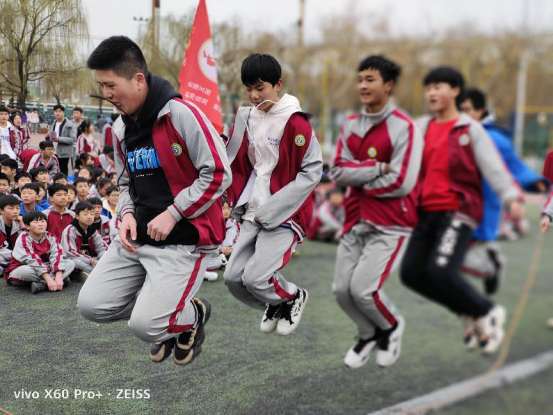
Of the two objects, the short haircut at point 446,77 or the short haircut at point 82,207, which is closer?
the short haircut at point 446,77

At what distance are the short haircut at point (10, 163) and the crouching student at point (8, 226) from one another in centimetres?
17

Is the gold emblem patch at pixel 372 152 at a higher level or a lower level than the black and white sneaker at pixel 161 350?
higher

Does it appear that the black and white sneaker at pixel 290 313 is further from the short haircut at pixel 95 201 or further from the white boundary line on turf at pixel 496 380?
the short haircut at pixel 95 201

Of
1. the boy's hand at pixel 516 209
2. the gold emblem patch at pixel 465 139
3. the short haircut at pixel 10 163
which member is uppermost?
the gold emblem patch at pixel 465 139

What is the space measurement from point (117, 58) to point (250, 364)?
6.71ft

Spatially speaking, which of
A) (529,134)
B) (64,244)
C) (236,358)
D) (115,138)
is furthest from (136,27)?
(529,134)

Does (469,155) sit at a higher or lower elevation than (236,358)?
higher

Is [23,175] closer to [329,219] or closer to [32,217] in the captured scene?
[32,217]

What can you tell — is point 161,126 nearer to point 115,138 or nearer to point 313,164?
point 115,138

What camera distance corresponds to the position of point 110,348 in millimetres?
3389

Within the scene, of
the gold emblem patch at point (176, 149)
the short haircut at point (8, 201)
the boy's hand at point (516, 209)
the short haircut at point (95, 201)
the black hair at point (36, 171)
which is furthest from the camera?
the short haircut at point (95, 201)

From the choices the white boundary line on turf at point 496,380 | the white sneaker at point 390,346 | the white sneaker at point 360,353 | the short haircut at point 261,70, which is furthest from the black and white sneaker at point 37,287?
the white boundary line on turf at point 496,380

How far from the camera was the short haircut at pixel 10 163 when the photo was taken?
11.2ft

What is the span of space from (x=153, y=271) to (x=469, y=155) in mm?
1509
